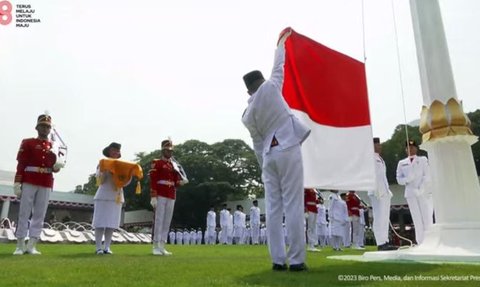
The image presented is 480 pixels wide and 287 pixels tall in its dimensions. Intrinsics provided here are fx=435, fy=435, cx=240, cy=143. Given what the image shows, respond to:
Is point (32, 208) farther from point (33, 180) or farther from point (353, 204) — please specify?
point (353, 204)

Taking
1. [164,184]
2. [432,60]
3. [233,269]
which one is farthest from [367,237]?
[233,269]

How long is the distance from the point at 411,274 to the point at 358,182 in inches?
112

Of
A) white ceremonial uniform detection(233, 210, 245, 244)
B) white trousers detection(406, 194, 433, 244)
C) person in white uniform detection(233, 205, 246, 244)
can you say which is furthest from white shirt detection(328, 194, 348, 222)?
white ceremonial uniform detection(233, 210, 245, 244)

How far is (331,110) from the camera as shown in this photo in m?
7.33

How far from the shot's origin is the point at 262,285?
11.8 ft

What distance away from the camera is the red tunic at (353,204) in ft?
55.5

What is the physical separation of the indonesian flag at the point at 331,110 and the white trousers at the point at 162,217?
385 centimetres

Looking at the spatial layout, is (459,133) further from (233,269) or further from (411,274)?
(233,269)

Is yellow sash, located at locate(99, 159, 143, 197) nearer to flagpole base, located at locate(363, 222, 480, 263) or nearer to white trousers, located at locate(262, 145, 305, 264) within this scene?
white trousers, located at locate(262, 145, 305, 264)

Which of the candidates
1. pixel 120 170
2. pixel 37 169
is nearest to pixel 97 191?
pixel 120 170

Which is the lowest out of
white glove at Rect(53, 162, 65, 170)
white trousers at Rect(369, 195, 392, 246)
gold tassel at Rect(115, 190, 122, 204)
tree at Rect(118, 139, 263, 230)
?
white trousers at Rect(369, 195, 392, 246)

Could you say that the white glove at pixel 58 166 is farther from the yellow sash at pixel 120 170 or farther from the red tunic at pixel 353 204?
the red tunic at pixel 353 204

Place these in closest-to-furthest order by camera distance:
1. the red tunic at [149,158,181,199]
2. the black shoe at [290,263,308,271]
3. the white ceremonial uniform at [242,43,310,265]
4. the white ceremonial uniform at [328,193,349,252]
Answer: the black shoe at [290,263,308,271], the white ceremonial uniform at [242,43,310,265], the red tunic at [149,158,181,199], the white ceremonial uniform at [328,193,349,252]

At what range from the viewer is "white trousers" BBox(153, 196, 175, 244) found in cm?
937
